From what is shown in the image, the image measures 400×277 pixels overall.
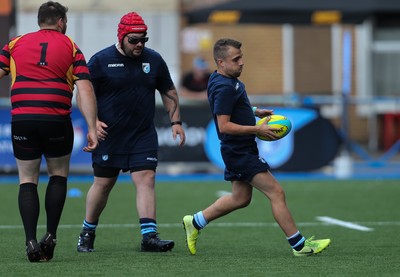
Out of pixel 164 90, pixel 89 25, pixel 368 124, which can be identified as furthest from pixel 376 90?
pixel 164 90

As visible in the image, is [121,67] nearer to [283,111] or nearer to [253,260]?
[253,260]

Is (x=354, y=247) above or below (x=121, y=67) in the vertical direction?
below

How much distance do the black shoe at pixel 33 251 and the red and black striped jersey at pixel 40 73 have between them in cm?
95

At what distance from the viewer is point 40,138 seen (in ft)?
29.8

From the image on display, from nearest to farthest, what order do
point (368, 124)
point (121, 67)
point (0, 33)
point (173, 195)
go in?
point (121, 67) < point (173, 195) < point (0, 33) < point (368, 124)

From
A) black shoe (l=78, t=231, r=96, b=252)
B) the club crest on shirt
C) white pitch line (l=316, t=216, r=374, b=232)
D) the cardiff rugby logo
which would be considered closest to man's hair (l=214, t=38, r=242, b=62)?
the club crest on shirt

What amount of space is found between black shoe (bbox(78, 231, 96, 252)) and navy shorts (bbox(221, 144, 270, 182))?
4.35 ft

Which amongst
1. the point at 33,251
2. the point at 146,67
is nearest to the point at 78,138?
the point at 146,67

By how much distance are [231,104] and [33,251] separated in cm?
188

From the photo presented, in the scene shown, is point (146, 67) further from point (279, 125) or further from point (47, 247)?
point (47, 247)

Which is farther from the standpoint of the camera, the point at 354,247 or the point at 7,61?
the point at 354,247

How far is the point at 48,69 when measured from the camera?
29.7 feet

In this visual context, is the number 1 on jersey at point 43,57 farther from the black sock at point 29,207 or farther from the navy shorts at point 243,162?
the navy shorts at point 243,162

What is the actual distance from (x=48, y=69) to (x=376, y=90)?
21.2 meters
